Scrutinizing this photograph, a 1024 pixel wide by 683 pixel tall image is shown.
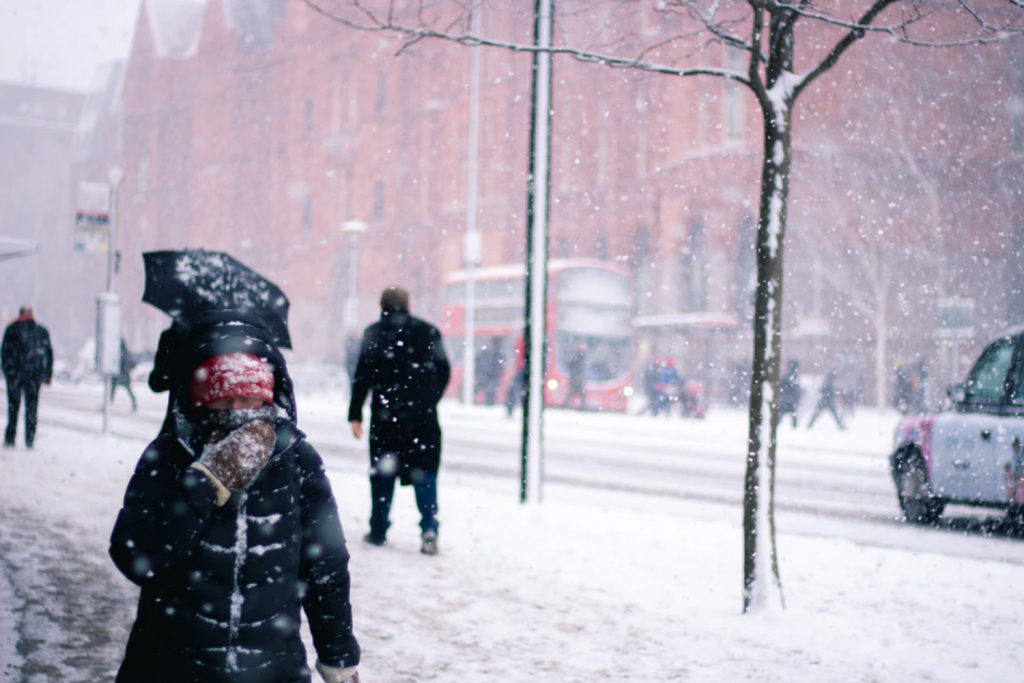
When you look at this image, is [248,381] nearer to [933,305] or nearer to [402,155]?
[933,305]

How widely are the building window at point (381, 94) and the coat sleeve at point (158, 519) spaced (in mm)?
47980

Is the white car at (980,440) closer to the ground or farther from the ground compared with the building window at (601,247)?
closer to the ground

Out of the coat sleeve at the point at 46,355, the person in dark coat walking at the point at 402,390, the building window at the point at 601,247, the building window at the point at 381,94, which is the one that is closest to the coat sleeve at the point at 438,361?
the person in dark coat walking at the point at 402,390

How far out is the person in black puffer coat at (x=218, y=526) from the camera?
2.27m

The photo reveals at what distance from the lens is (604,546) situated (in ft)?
25.7

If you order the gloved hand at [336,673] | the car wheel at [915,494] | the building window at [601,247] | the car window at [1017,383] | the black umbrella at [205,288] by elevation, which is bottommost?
the car wheel at [915,494]

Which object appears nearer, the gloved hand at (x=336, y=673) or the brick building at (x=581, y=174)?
the gloved hand at (x=336, y=673)

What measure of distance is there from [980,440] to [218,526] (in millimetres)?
7733

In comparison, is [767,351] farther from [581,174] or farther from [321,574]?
[581,174]

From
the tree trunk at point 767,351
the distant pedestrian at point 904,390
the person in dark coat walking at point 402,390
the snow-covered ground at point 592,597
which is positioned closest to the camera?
the snow-covered ground at point 592,597

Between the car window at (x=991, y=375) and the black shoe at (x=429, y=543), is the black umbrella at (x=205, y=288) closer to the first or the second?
the black shoe at (x=429, y=543)

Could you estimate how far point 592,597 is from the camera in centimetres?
625

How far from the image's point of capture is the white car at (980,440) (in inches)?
337

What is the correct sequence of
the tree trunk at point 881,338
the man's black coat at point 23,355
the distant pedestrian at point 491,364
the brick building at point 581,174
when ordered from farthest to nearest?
the brick building at point 581,174 → the tree trunk at point 881,338 → the distant pedestrian at point 491,364 → the man's black coat at point 23,355
